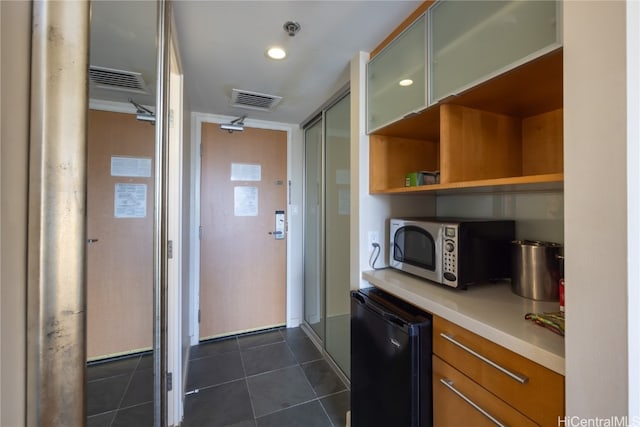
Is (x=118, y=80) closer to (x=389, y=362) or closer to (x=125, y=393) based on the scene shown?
(x=125, y=393)

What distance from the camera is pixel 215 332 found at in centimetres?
273

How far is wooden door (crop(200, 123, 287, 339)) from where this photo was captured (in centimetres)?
270

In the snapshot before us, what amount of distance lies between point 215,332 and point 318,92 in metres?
2.45

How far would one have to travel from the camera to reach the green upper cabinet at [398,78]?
1290 mm

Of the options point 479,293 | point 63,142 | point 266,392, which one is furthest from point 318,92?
point 266,392

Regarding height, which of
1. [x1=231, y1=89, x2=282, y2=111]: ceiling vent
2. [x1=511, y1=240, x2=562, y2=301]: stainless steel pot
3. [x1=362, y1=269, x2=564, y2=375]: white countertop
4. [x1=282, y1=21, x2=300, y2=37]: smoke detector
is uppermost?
[x1=231, y1=89, x2=282, y2=111]: ceiling vent

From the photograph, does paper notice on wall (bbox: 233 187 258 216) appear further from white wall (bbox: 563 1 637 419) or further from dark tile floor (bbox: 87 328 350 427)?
white wall (bbox: 563 1 637 419)

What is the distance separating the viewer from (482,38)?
1016 millimetres

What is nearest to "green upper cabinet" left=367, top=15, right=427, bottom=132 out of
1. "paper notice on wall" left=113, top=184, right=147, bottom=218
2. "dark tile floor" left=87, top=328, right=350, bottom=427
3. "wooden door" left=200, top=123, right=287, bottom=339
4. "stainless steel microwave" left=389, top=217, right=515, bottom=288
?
"stainless steel microwave" left=389, top=217, right=515, bottom=288

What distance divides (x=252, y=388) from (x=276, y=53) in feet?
7.45

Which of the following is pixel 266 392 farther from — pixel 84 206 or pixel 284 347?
pixel 84 206

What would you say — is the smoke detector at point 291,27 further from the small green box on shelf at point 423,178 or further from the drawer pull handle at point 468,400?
the drawer pull handle at point 468,400

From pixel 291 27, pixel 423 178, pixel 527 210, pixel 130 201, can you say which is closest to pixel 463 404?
pixel 527 210

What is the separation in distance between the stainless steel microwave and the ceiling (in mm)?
1064
